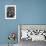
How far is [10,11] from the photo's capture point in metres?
3.03

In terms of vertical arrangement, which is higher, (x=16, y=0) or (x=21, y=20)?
(x=16, y=0)

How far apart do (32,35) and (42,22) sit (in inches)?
15.7

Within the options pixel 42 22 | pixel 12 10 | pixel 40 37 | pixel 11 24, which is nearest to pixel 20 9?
pixel 12 10

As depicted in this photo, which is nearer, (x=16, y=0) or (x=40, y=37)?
(x=40, y=37)

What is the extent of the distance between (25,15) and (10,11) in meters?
0.38

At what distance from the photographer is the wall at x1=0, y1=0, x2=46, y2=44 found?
2975 millimetres

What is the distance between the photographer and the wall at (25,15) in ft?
9.76

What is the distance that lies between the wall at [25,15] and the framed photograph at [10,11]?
0.07 m

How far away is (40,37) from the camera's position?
2832 millimetres

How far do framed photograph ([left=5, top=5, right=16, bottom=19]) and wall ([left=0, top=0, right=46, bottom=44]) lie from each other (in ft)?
0.24

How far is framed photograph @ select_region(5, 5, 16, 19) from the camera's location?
3006 millimetres

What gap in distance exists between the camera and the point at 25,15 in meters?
2.99

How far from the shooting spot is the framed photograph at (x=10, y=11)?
3006 millimetres

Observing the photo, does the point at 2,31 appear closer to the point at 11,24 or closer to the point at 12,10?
the point at 11,24
